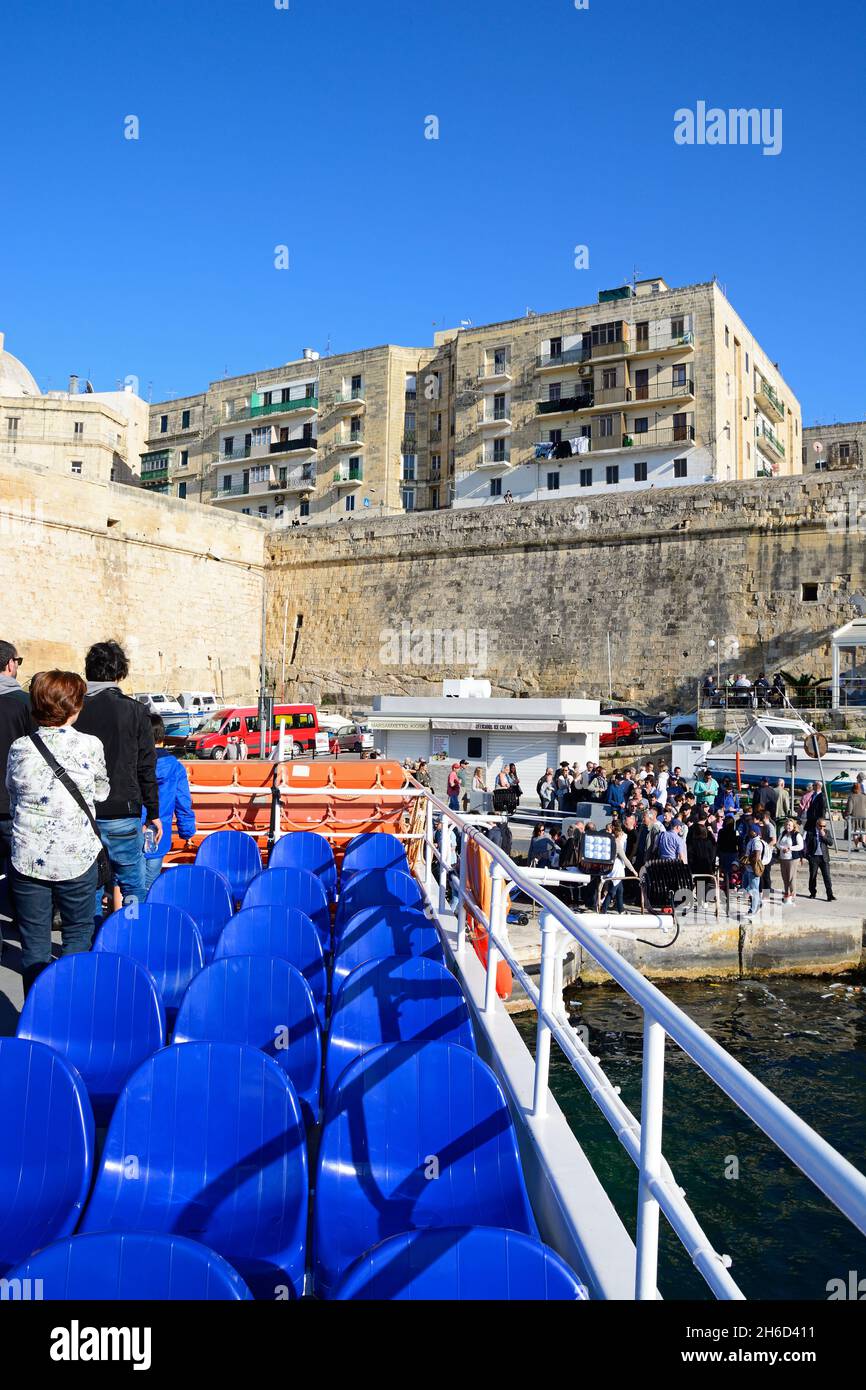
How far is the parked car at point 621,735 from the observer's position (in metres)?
24.2

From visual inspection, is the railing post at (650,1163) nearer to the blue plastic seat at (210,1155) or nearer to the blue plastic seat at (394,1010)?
the blue plastic seat at (210,1155)

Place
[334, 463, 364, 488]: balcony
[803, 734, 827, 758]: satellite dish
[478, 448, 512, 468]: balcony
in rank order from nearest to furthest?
[803, 734, 827, 758]: satellite dish, [478, 448, 512, 468]: balcony, [334, 463, 364, 488]: balcony

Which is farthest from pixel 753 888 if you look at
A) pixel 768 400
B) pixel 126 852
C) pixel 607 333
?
pixel 768 400

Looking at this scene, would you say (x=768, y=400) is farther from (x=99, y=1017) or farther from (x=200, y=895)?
(x=99, y=1017)

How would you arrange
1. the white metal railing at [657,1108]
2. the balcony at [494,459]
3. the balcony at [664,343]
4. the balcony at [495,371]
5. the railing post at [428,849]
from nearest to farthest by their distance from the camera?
the white metal railing at [657,1108] → the railing post at [428,849] → the balcony at [664,343] → the balcony at [495,371] → the balcony at [494,459]

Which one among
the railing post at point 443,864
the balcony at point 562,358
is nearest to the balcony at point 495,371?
the balcony at point 562,358

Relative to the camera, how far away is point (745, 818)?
1223 centimetres

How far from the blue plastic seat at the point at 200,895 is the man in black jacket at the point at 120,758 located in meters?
0.25

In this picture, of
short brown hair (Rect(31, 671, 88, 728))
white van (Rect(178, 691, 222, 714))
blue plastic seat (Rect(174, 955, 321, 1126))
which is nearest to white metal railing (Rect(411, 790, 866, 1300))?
blue plastic seat (Rect(174, 955, 321, 1126))

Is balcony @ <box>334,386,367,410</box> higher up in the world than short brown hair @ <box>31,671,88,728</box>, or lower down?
higher up

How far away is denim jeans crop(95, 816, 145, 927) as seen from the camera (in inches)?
183

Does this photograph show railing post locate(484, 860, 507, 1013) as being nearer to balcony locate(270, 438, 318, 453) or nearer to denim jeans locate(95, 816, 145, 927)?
denim jeans locate(95, 816, 145, 927)

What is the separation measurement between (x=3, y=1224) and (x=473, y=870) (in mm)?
3263

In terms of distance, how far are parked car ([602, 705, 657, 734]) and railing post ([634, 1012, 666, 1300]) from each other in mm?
24859
